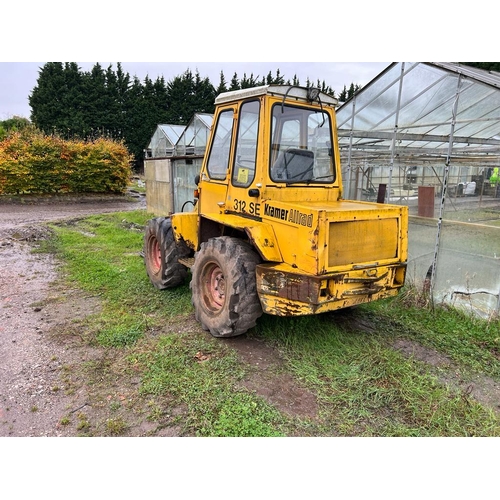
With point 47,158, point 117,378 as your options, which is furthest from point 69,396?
point 47,158

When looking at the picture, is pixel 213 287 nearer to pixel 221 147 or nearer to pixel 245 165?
pixel 245 165

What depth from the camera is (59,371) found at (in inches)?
147

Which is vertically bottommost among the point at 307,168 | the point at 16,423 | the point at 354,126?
the point at 16,423

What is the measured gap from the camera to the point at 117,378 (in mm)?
Result: 3605

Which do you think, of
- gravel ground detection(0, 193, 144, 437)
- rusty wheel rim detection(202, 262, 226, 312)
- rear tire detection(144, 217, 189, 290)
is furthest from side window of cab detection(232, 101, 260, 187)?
gravel ground detection(0, 193, 144, 437)

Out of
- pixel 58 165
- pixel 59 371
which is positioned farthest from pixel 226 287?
pixel 58 165

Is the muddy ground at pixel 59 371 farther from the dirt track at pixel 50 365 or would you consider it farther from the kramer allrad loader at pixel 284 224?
the kramer allrad loader at pixel 284 224

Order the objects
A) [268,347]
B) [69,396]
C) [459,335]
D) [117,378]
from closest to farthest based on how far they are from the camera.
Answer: [69,396]
[117,378]
[268,347]
[459,335]

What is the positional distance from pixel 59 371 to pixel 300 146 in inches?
130

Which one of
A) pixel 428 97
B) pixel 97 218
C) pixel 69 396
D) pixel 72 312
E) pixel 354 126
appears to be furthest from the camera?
pixel 97 218

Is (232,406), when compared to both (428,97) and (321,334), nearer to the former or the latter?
(321,334)

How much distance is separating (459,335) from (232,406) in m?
2.97

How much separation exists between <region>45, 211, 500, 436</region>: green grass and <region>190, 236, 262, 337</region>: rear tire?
9.6 inches

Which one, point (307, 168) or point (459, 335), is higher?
point (307, 168)
